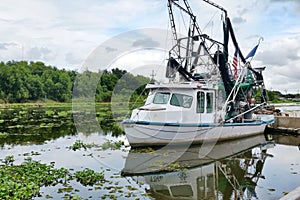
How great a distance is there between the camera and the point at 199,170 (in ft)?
35.8

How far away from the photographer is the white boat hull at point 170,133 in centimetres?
1285

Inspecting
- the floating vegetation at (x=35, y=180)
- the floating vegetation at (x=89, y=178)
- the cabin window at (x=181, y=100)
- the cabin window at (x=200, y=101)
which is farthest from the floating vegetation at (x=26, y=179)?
the cabin window at (x=200, y=101)

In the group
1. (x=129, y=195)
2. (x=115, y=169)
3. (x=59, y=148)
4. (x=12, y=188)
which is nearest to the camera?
(x=12, y=188)

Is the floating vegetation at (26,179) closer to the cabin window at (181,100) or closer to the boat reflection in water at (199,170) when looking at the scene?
the boat reflection in water at (199,170)

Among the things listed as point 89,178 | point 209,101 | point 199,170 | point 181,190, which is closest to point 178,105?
point 209,101

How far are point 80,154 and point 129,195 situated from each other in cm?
589

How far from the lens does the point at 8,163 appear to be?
37.0ft

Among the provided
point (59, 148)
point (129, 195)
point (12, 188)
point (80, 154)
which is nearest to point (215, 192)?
point (129, 195)

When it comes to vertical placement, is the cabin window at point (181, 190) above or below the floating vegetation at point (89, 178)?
below

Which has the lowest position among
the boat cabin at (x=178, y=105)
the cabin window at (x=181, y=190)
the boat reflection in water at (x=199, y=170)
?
the cabin window at (x=181, y=190)

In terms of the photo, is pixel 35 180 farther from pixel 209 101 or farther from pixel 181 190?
pixel 209 101

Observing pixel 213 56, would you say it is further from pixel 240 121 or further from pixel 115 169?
pixel 115 169

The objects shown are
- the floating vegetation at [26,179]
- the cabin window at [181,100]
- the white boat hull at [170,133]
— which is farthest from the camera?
the cabin window at [181,100]

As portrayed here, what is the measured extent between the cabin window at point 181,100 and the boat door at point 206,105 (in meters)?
0.50
